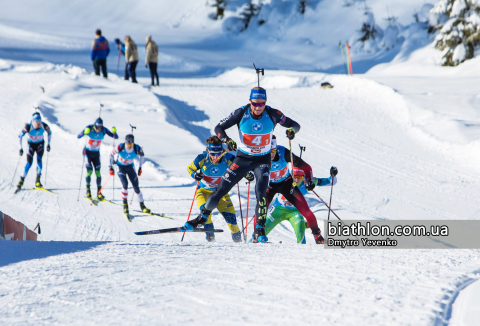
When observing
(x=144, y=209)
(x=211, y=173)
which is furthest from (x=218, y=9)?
(x=211, y=173)

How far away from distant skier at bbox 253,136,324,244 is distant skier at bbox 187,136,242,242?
0.64 m

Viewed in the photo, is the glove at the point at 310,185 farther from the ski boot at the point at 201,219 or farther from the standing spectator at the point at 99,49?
the standing spectator at the point at 99,49

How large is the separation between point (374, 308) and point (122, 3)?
4132cm


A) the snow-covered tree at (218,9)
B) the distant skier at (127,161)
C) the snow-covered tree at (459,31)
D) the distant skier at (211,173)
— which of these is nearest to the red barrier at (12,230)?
the distant skier at (211,173)

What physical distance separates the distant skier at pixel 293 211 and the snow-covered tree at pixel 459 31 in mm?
18125

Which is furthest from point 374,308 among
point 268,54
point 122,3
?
point 122,3

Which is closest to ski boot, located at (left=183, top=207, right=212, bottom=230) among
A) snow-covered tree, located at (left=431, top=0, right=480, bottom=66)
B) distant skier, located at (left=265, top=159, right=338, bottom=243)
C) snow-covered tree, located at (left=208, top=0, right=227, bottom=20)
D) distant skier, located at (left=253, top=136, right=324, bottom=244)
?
distant skier, located at (left=253, top=136, right=324, bottom=244)

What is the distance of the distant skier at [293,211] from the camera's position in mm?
6555

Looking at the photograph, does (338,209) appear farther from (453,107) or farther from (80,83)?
(80,83)

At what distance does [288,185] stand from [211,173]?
109 cm

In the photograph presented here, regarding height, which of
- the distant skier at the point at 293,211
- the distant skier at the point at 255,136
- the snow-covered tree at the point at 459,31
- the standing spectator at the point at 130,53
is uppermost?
the snow-covered tree at the point at 459,31

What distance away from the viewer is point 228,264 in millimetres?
3859

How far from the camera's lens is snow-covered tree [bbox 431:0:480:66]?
2116cm

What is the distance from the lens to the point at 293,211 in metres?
6.70
